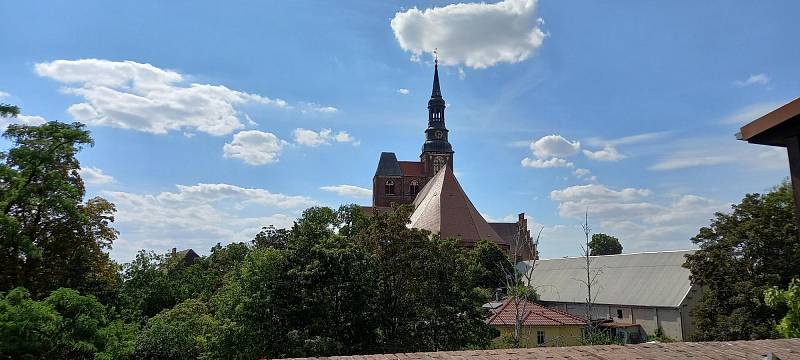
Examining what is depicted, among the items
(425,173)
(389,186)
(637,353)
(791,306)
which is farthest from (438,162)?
(637,353)

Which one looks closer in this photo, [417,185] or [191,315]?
[191,315]

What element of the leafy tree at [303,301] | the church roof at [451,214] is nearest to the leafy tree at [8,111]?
the leafy tree at [303,301]

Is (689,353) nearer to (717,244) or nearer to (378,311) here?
(378,311)

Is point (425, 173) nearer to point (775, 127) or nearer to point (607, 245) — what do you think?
point (607, 245)

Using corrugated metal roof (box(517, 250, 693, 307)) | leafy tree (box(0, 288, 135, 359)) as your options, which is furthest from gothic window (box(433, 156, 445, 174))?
leafy tree (box(0, 288, 135, 359))

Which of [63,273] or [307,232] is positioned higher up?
[307,232]

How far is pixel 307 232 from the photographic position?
19938mm

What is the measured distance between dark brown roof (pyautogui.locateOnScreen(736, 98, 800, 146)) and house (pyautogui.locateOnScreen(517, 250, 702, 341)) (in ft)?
87.7

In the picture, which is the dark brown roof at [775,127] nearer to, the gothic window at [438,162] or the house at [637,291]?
the house at [637,291]

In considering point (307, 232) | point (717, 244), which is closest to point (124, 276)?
point (307, 232)

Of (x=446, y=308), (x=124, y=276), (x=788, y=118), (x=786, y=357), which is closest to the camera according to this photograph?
(x=788, y=118)

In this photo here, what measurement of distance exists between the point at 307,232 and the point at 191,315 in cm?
1039

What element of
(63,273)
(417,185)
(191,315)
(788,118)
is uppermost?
(417,185)

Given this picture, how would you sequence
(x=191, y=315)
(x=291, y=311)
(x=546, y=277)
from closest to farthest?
(x=291, y=311), (x=191, y=315), (x=546, y=277)
